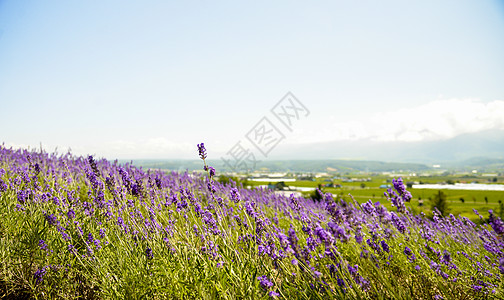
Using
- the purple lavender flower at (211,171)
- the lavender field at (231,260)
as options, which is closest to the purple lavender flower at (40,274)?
the lavender field at (231,260)

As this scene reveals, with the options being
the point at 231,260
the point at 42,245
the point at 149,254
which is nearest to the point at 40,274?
the point at 42,245

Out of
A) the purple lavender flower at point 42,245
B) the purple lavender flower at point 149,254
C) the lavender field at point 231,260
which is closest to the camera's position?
the lavender field at point 231,260

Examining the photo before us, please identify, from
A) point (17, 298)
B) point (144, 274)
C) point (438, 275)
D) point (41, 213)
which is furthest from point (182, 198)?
point (438, 275)

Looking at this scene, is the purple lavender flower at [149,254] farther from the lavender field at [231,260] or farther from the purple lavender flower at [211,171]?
A: the purple lavender flower at [211,171]

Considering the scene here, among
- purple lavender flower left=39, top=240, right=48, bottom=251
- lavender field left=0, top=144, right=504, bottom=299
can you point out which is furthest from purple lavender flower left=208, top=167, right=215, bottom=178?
purple lavender flower left=39, top=240, right=48, bottom=251

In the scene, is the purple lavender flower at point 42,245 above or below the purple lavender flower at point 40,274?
above

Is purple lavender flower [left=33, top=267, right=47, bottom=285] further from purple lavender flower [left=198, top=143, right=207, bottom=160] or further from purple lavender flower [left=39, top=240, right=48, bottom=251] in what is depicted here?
purple lavender flower [left=198, top=143, right=207, bottom=160]

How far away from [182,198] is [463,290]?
2958 millimetres

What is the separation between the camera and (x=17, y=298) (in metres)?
2.84

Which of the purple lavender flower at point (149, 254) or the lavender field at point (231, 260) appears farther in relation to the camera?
the purple lavender flower at point (149, 254)

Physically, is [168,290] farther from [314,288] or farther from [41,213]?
[41,213]

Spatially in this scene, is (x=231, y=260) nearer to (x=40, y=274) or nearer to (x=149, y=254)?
(x=149, y=254)

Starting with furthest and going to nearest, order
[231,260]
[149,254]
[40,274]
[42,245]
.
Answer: [42,245] < [40,274] < [149,254] < [231,260]

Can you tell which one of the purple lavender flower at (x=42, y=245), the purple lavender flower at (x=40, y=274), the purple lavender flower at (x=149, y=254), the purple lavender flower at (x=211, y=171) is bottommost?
the purple lavender flower at (x=40, y=274)
